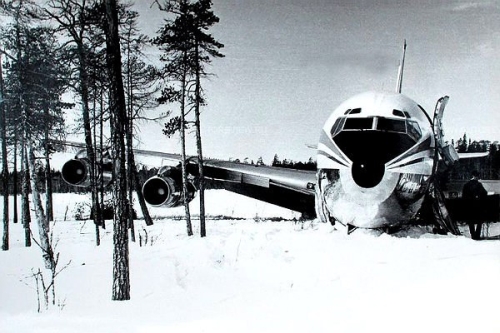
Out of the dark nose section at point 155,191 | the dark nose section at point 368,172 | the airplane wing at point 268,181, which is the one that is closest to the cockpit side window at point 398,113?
the dark nose section at point 368,172

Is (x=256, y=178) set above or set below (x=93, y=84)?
below

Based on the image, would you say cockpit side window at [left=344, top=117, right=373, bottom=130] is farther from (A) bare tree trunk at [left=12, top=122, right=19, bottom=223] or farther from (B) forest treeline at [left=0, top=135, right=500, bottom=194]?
(A) bare tree trunk at [left=12, top=122, right=19, bottom=223]

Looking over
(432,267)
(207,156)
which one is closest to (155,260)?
(207,156)

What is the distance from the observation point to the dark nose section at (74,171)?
28.8 feet

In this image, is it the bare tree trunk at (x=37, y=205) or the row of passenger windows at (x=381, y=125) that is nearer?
the row of passenger windows at (x=381, y=125)

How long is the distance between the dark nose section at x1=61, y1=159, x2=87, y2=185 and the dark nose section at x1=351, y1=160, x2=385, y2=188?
518 centimetres

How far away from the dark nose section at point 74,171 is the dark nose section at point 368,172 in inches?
204

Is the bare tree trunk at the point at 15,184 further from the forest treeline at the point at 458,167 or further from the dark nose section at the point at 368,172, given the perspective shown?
the dark nose section at the point at 368,172

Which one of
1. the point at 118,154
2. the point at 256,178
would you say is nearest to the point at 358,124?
the point at 118,154

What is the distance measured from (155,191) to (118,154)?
3.40 m

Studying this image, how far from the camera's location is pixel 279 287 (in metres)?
5.21

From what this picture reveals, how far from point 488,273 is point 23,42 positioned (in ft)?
20.8

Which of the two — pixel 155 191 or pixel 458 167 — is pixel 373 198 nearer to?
pixel 458 167

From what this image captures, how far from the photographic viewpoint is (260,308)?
480cm
